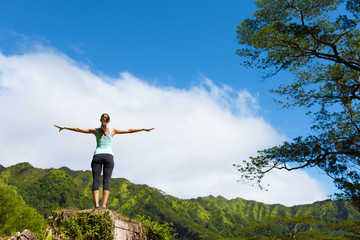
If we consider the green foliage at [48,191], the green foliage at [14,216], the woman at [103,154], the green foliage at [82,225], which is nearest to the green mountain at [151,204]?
the green foliage at [48,191]

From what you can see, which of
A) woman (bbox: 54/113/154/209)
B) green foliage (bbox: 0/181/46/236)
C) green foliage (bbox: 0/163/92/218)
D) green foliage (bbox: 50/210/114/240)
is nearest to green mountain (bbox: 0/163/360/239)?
green foliage (bbox: 0/163/92/218)

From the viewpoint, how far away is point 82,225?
371cm

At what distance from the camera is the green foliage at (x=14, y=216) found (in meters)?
28.9

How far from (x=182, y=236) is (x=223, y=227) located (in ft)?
149

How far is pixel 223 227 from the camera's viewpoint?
128125mm

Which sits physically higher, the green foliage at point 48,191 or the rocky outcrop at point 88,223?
the green foliage at point 48,191

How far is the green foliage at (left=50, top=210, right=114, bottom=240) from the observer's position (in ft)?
11.9

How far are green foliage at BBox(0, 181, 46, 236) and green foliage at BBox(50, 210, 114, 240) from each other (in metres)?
28.5

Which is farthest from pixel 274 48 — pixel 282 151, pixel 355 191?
pixel 355 191

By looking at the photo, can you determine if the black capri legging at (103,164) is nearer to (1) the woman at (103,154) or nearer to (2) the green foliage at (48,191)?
(1) the woman at (103,154)

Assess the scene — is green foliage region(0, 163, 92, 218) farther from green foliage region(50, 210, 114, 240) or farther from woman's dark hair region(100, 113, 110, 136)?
green foliage region(50, 210, 114, 240)

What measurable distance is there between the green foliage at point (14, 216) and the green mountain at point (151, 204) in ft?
152

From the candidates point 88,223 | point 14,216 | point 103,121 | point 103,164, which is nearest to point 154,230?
point 88,223

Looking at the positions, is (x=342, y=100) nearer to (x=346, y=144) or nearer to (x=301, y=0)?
(x=346, y=144)
